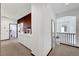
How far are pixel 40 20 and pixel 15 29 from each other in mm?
7085

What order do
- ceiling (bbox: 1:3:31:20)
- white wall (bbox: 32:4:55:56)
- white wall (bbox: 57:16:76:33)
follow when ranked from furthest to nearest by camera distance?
white wall (bbox: 57:16:76:33) < ceiling (bbox: 1:3:31:20) < white wall (bbox: 32:4:55:56)

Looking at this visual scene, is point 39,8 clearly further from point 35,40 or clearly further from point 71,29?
point 71,29

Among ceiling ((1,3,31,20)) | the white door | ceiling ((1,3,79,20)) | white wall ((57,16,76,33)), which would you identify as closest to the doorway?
the white door

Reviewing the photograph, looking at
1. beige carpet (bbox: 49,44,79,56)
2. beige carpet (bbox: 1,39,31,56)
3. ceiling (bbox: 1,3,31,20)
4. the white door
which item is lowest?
Result: beige carpet (bbox: 49,44,79,56)

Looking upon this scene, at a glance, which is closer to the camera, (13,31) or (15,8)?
(15,8)

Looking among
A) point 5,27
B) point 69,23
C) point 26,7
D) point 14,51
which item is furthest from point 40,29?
point 69,23

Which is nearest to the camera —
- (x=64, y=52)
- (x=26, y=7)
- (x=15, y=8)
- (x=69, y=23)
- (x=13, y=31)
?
(x=64, y=52)

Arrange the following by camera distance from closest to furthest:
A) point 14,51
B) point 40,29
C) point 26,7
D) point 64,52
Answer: point 40,29, point 64,52, point 14,51, point 26,7

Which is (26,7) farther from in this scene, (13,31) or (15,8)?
(13,31)

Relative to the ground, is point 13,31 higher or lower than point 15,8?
lower

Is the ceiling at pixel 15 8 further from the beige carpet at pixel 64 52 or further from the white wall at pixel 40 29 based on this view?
the beige carpet at pixel 64 52

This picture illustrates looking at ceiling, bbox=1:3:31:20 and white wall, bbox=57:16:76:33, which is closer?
ceiling, bbox=1:3:31:20

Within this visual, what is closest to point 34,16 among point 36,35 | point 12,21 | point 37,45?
point 36,35

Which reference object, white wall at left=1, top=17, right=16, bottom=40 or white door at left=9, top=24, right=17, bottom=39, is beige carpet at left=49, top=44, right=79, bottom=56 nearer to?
white wall at left=1, top=17, right=16, bottom=40
